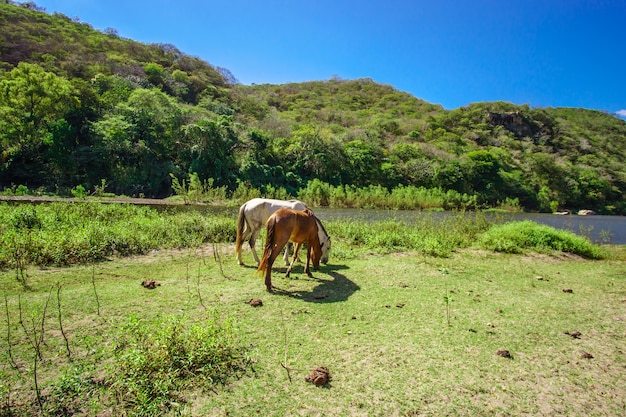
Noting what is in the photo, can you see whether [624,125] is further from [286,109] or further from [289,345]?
[289,345]

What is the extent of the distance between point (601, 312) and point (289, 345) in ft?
17.3

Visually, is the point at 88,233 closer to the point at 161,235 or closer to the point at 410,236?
the point at 161,235

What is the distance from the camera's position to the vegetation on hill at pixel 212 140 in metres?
29.6

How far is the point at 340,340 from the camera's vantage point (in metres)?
4.11

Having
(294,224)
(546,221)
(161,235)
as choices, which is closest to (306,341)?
(294,224)

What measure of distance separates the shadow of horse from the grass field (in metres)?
0.06

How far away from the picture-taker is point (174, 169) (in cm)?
3206

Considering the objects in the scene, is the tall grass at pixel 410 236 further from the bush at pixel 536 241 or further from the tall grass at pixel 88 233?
the tall grass at pixel 88 233

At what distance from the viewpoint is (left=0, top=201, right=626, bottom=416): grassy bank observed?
115 inches

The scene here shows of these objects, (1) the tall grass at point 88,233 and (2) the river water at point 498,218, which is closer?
(1) the tall grass at point 88,233

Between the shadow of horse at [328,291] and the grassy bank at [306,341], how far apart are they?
0.12 feet

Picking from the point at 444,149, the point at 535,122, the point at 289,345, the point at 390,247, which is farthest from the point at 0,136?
the point at 535,122

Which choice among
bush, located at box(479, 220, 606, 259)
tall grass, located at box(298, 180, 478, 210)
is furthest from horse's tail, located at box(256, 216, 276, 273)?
tall grass, located at box(298, 180, 478, 210)

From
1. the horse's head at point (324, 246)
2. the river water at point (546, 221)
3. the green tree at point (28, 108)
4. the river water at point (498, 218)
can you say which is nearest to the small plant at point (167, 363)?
the horse's head at point (324, 246)
